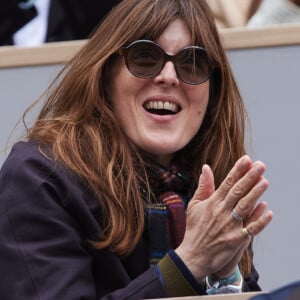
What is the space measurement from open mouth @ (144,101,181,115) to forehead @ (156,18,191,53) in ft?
0.48

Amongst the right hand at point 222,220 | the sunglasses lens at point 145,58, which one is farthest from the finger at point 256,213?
the sunglasses lens at point 145,58

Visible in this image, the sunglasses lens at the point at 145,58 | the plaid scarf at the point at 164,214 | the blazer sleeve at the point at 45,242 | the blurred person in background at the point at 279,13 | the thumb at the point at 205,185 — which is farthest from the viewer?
the blurred person in background at the point at 279,13

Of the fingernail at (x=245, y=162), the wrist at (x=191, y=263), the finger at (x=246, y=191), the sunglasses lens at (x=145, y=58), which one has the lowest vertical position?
the wrist at (x=191, y=263)

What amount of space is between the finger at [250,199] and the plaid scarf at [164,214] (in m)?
0.27

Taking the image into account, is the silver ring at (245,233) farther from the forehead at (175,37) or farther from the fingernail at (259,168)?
the forehead at (175,37)

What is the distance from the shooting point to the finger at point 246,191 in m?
2.65

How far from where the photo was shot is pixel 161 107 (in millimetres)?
3027

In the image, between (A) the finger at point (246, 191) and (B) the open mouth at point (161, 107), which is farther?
(B) the open mouth at point (161, 107)

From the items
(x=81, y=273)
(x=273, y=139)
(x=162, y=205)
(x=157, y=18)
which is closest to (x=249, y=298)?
(x=81, y=273)

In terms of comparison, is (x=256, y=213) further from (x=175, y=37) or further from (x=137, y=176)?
(x=175, y=37)

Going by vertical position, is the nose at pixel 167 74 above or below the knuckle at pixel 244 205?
above

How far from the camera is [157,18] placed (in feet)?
9.82

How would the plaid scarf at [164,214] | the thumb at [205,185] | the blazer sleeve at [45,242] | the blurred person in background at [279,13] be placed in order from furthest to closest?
the blurred person in background at [279,13] < the plaid scarf at [164,214] < the thumb at [205,185] < the blazer sleeve at [45,242]

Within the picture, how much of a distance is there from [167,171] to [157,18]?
42 centimetres
